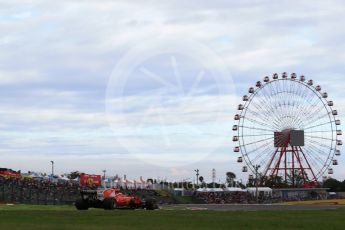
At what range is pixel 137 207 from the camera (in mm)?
60219

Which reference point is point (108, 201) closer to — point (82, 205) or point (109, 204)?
point (109, 204)

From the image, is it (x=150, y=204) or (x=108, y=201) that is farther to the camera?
(x=150, y=204)

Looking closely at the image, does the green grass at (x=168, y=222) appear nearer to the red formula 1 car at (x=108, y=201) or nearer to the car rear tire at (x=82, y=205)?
the red formula 1 car at (x=108, y=201)

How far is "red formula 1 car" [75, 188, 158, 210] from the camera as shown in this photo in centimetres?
5828

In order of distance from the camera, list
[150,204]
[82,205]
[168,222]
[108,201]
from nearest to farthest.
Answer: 1. [168,222]
2. [108,201]
3. [82,205]
4. [150,204]

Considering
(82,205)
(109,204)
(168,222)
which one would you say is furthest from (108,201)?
(168,222)

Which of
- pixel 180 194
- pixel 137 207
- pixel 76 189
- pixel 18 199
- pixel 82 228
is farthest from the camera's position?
pixel 180 194

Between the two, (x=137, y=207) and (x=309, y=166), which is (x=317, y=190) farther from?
(x=137, y=207)

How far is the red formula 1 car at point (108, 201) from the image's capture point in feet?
191

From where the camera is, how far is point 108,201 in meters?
57.7

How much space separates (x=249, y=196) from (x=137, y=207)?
3177 inches

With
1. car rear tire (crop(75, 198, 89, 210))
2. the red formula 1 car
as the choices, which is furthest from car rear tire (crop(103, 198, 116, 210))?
car rear tire (crop(75, 198, 89, 210))

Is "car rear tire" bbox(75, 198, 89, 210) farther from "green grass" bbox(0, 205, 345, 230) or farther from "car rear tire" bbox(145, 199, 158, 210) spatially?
"green grass" bbox(0, 205, 345, 230)

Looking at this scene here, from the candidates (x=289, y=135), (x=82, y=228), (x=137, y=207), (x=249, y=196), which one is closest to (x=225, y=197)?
(x=249, y=196)
